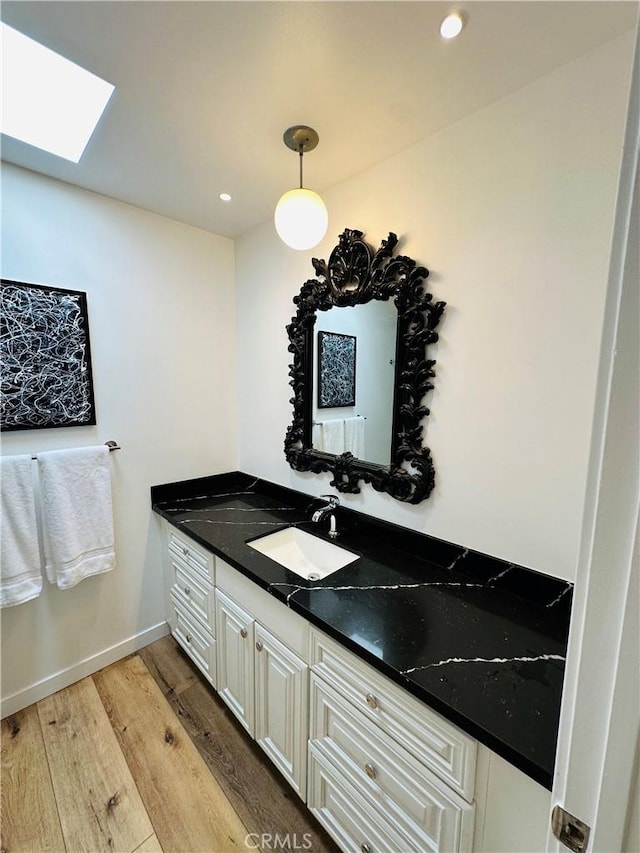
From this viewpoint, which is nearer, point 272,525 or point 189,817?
point 189,817

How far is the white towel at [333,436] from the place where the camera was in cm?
172

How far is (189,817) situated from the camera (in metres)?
1.26

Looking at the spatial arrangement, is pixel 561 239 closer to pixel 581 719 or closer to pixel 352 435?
→ pixel 352 435

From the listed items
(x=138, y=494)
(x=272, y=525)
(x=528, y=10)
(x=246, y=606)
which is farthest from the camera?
(x=138, y=494)

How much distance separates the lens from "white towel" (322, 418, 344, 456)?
5.64ft

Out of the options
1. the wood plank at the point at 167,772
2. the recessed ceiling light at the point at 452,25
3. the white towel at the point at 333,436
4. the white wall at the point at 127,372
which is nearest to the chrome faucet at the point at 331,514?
the white towel at the point at 333,436

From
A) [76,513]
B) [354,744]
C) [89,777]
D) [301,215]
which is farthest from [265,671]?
[301,215]

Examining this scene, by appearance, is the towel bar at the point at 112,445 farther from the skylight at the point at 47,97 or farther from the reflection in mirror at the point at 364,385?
the skylight at the point at 47,97

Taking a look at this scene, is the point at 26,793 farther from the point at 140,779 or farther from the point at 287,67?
the point at 287,67

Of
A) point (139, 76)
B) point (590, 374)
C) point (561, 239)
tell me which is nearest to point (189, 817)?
point (590, 374)

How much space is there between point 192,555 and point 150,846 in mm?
964

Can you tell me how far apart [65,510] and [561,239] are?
2.22m

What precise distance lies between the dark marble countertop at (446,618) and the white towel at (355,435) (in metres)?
0.30

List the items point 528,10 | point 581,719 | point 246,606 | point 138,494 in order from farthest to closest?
1. point 138,494
2. point 246,606
3. point 528,10
4. point 581,719
